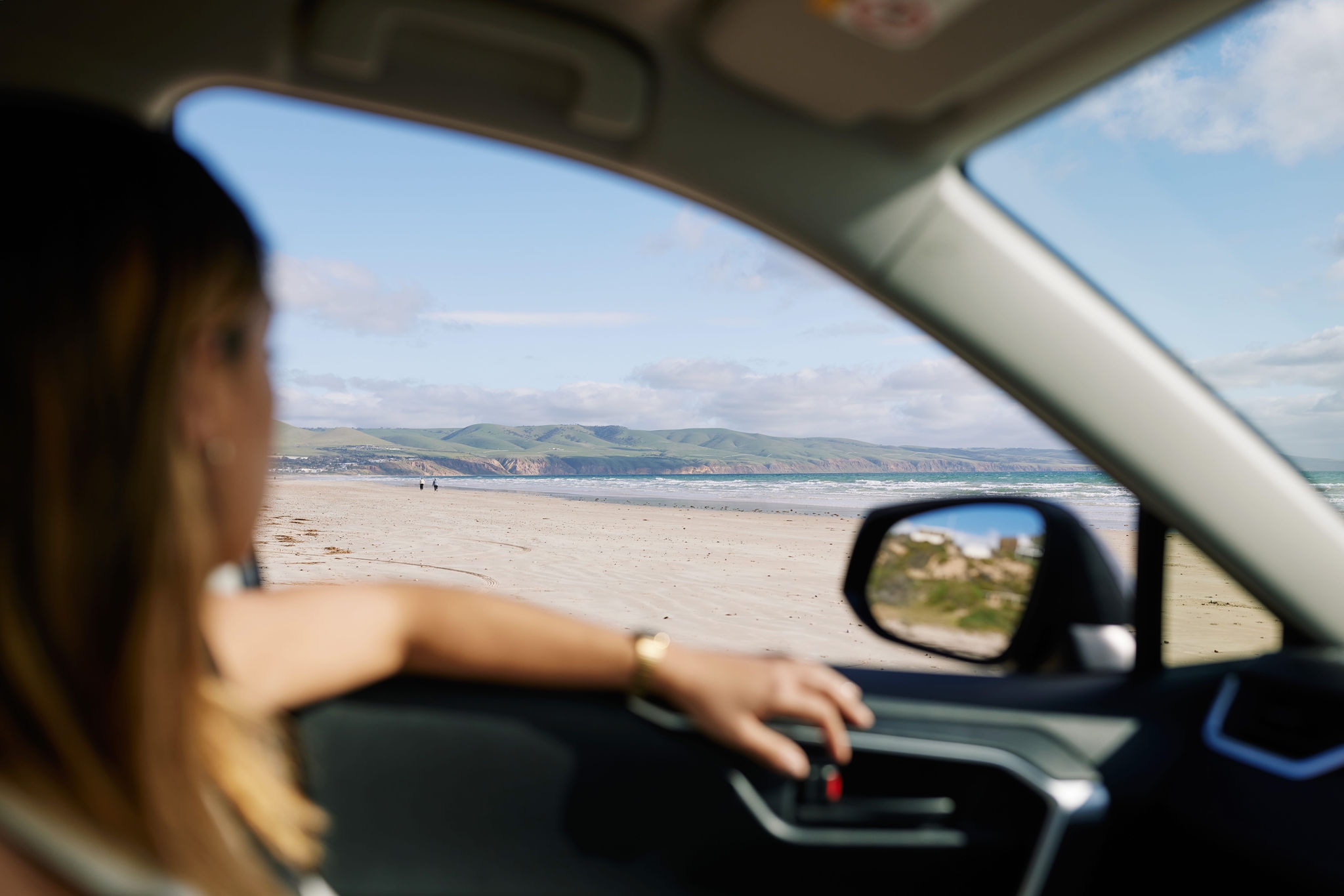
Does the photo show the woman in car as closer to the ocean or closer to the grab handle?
the grab handle

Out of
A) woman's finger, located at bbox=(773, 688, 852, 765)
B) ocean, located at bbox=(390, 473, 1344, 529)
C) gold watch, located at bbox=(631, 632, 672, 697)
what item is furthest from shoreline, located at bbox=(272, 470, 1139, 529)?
gold watch, located at bbox=(631, 632, 672, 697)

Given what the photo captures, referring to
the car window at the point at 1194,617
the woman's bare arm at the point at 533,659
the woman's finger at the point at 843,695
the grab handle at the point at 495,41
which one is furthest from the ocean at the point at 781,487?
the grab handle at the point at 495,41

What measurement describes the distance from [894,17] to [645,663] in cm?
110

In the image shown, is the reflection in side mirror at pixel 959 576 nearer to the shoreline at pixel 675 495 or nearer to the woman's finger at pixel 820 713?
the woman's finger at pixel 820 713

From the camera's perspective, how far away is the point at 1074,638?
5.62ft

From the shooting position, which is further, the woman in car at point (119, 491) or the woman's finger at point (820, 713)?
the woman's finger at point (820, 713)

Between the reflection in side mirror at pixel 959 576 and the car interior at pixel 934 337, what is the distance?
0.75 feet

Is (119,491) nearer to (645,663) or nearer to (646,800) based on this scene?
(645,663)

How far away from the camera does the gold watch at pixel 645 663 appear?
4.84ft

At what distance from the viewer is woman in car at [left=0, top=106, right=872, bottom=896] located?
2.67 ft

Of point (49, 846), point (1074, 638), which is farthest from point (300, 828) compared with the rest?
point (1074, 638)

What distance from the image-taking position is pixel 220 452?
966mm

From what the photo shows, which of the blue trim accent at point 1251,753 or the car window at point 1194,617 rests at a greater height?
the car window at point 1194,617

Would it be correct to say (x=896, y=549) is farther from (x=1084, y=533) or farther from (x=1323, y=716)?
(x=1323, y=716)
